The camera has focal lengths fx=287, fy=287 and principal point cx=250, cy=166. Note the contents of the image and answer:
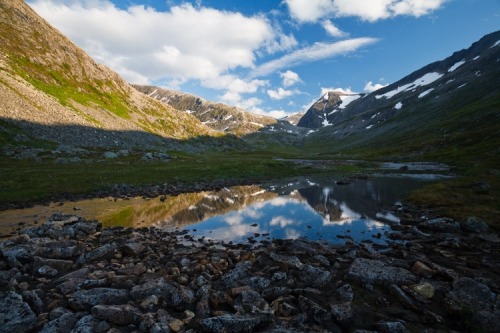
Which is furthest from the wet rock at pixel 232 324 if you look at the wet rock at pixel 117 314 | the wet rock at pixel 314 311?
the wet rock at pixel 117 314

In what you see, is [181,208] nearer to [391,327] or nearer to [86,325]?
[86,325]

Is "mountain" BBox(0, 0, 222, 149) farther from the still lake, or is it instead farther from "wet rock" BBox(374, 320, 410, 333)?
"wet rock" BBox(374, 320, 410, 333)

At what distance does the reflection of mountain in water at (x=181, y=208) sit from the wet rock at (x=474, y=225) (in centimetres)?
2251

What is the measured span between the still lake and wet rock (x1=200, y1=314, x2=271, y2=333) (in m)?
12.6

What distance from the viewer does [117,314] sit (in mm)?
10828

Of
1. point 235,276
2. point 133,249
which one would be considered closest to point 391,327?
point 235,276

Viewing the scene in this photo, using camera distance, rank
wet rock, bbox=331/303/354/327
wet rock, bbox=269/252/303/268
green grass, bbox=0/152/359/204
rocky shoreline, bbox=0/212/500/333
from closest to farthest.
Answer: rocky shoreline, bbox=0/212/500/333
wet rock, bbox=331/303/354/327
wet rock, bbox=269/252/303/268
green grass, bbox=0/152/359/204

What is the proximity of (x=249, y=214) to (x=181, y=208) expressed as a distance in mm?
8452

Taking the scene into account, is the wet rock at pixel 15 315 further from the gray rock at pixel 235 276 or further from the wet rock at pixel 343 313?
the wet rock at pixel 343 313

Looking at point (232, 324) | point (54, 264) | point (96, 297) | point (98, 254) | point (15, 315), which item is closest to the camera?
point (232, 324)

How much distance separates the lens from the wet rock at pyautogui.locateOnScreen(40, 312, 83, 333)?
10.1 metres

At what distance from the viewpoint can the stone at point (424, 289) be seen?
41.9 ft

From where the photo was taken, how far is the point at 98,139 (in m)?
93.5

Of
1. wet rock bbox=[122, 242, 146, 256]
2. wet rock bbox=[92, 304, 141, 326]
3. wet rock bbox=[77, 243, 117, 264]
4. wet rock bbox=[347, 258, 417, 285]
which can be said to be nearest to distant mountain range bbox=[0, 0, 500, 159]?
wet rock bbox=[77, 243, 117, 264]
